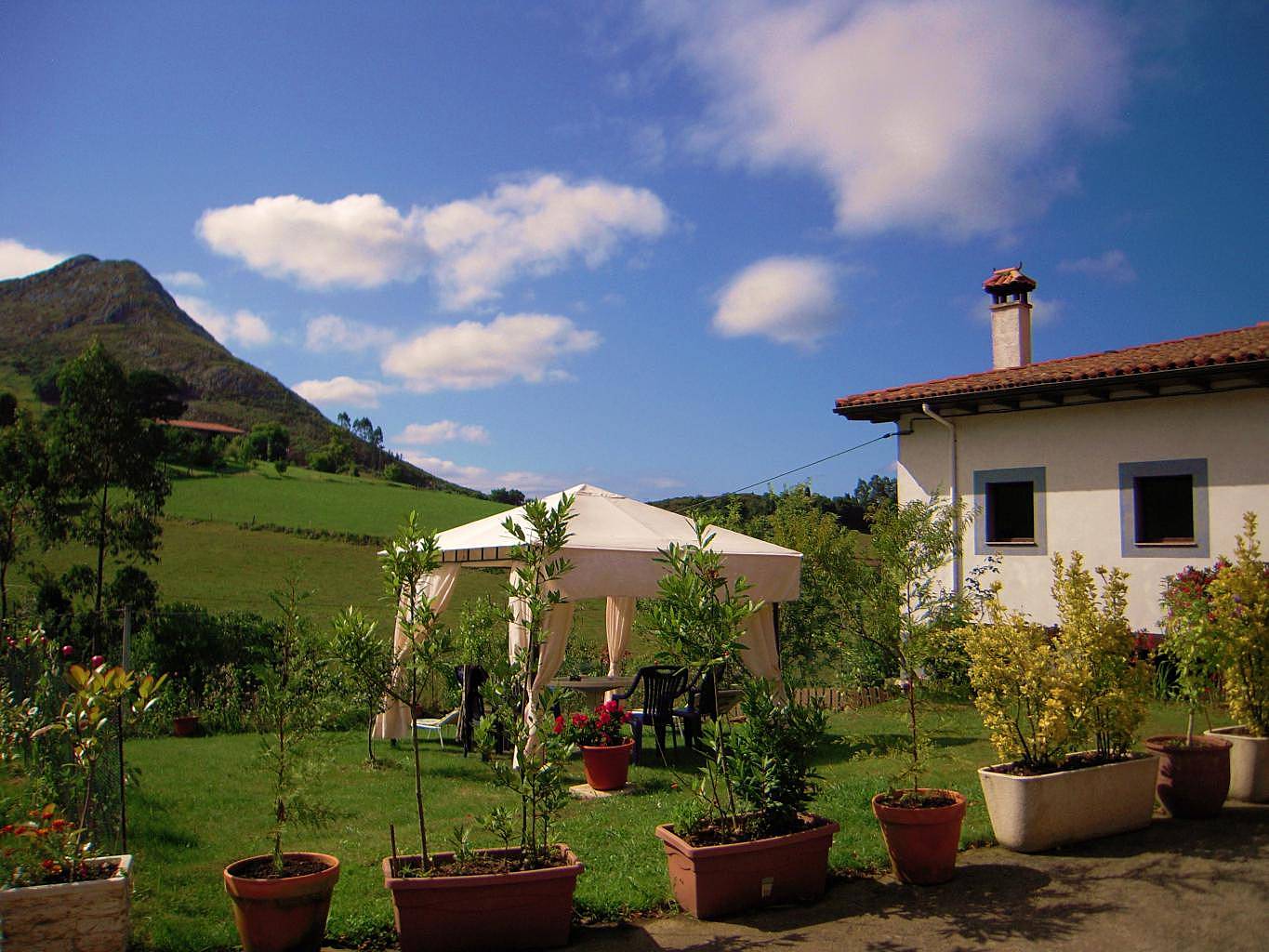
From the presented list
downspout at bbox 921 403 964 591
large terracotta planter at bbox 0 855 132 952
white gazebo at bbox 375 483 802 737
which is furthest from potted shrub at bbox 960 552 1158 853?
downspout at bbox 921 403 964 591

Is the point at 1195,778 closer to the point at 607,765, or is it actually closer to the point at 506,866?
the point at 607,765

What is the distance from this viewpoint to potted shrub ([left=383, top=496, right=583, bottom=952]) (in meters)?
3.94

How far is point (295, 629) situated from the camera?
4.26 metres

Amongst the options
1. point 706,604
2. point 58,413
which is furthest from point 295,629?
point 58,413

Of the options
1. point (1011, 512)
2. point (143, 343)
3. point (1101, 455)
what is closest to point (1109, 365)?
point (1101, 455)

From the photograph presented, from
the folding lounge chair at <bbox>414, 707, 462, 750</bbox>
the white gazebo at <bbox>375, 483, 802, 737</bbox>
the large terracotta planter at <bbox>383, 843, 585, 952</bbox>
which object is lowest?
the folding lounge chair at <bbox>414, 707, 462, 750</bbox>

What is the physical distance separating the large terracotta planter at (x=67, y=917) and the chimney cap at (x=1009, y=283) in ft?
47.1

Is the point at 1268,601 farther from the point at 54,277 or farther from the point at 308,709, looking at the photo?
the point at 54,277

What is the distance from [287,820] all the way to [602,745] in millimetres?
3719

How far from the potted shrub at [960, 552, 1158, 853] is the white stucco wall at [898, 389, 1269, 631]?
5960 millimetres

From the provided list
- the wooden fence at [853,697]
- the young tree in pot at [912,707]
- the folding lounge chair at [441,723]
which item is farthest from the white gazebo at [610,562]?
the wooden fence at [853,697]

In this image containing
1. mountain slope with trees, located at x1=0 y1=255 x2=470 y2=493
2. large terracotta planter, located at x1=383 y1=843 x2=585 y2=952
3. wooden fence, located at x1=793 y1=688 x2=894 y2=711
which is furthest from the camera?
mountain slope with trees, located at x1=0 y1=255 x2=470 y2=493

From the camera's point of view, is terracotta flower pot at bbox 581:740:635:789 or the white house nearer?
terracotta flower pot at bbox 581:740:635:789

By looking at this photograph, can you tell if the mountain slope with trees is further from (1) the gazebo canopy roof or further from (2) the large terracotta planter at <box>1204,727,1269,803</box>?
(2) the large terracotta planter at <box>1204,727,1269,803</box>
